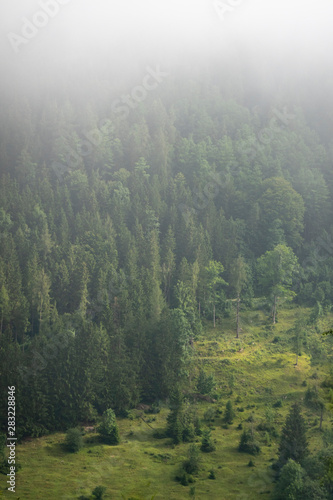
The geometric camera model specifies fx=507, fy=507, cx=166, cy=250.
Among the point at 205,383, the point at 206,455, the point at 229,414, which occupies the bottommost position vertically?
the point at 206,455

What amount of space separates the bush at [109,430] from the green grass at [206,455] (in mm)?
1455

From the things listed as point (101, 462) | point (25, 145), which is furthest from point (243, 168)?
point (101, 462)

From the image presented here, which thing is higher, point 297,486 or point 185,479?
point 297,486

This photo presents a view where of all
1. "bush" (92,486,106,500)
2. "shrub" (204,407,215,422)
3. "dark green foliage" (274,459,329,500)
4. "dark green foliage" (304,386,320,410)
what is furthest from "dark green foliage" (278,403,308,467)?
"bush" (92,486,106,500)

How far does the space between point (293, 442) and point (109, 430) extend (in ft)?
86.3

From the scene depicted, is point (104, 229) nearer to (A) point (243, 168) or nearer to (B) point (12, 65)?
(A) point (243, 168)

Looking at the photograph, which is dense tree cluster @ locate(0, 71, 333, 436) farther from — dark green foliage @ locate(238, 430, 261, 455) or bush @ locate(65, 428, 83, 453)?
dark green foliage @ locate(238, 430, 261, 455)

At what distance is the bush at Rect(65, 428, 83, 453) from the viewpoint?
234 ft

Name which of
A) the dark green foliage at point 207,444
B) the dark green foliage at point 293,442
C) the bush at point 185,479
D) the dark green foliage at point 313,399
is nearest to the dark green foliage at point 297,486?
the dark green foliage at point 293,442

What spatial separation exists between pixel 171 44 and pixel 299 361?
13127cm

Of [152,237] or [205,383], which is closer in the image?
[205,383]

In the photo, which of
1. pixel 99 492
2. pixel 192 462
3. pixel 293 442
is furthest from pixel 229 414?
pixel 99 492

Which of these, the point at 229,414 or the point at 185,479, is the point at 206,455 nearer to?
the point at 185,479

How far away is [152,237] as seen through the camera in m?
114
